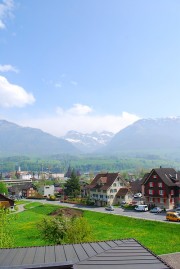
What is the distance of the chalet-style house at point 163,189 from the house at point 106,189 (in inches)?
456

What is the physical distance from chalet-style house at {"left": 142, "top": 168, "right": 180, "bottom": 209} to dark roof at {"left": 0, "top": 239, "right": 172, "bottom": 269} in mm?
61781

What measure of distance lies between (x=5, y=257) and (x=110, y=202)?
77.5m

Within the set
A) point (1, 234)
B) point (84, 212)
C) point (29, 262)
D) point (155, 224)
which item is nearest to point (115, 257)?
→ point (29, 262)

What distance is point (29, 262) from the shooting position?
14.7 m

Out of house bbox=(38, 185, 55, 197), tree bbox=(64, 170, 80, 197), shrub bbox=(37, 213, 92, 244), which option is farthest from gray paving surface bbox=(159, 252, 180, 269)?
house bbox=(38, 185, 55, 197)

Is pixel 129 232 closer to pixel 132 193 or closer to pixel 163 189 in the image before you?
pixel 163 189

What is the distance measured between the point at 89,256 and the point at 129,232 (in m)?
40.5

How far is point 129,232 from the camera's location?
176 feet

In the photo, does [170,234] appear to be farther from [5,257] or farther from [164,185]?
[5,257]

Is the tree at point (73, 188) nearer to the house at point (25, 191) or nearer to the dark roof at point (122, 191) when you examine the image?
the dark roof at point (122, 191)

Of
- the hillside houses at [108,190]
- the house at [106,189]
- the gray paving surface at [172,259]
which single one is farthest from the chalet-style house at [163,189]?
the gray paving surface at [172,259]

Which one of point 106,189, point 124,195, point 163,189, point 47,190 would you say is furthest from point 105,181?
point 47,190

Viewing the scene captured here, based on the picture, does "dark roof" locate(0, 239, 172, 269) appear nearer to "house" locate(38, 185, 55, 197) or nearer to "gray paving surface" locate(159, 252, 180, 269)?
"gray paving surface" locate(159, 252, 180, 269)

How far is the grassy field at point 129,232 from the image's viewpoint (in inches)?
1761
